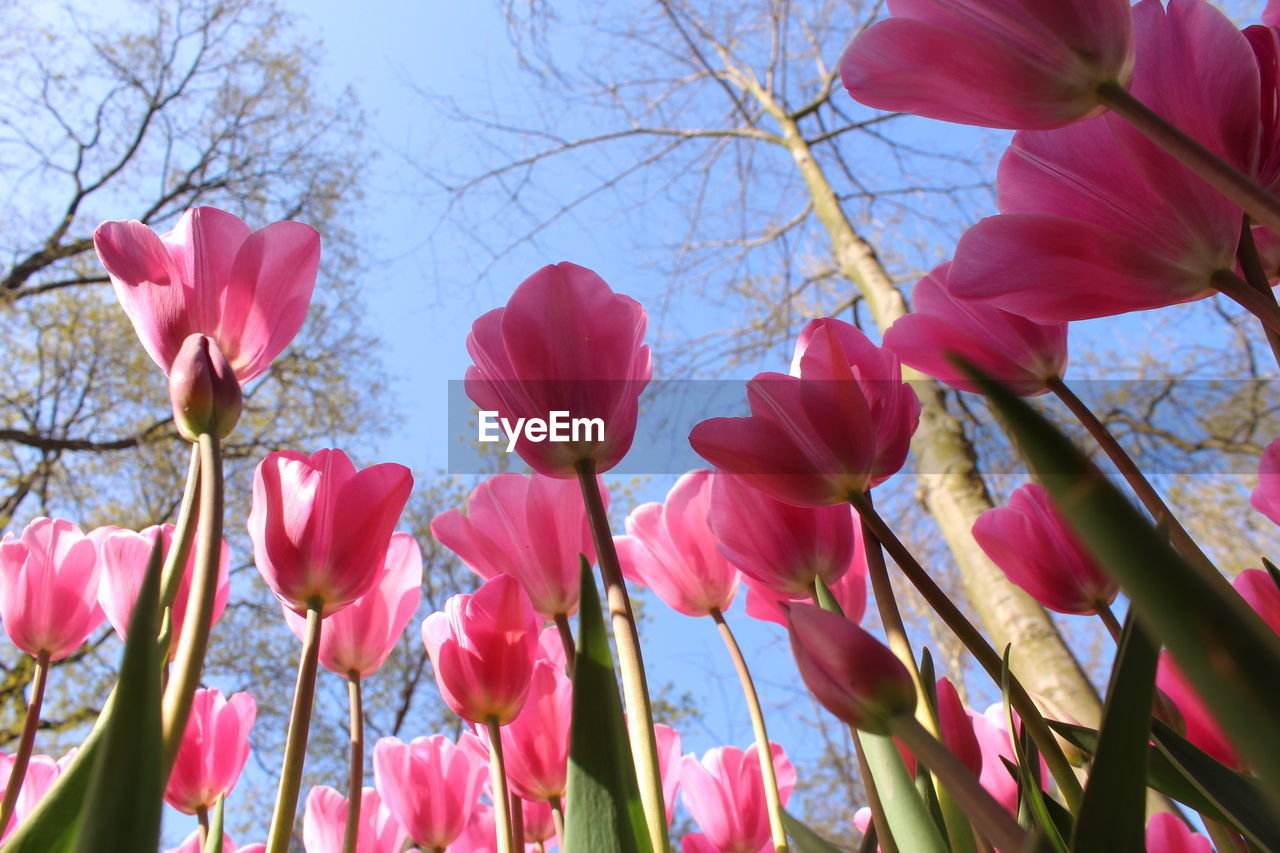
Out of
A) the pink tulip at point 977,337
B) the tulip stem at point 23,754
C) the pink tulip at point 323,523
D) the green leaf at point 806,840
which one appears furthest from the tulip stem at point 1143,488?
the tulip stem at point 23,754

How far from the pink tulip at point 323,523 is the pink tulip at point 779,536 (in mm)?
114

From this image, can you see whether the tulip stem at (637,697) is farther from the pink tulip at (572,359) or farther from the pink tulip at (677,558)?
the pink tulip at (677,558)

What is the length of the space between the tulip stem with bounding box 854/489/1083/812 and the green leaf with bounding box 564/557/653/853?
0.28 ft

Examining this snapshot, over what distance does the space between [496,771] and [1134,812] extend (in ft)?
0.77

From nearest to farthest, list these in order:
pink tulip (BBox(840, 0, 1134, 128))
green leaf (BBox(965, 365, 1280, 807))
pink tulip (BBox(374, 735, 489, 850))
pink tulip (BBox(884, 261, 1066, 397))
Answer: green leaf (BBox(965, 365, 1280, 807))
pink tulip (BBox(840, 0, 1134, 128))
pink tulip (BBox(884, 261, 1066, 397))
pink tulip (BBox(374, 735, 489, 850))

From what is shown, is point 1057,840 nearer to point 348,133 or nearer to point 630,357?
point 630,357

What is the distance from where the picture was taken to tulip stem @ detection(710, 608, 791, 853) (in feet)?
1.08

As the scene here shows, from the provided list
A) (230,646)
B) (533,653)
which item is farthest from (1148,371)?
(230,646)

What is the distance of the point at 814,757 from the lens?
3762 millimetres

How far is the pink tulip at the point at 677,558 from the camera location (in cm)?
42

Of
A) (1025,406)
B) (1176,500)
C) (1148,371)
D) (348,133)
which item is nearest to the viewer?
(1025,406)

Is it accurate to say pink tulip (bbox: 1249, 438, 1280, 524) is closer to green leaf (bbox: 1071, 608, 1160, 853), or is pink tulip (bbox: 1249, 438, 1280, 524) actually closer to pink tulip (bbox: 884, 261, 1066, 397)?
pink tulip (bbox: 884, 261, 1066, 397)

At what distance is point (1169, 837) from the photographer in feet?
1.04

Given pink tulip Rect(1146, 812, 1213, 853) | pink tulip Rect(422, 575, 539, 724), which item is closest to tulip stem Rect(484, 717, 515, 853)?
pink tulip Rect(422, 575, 539, 724)
